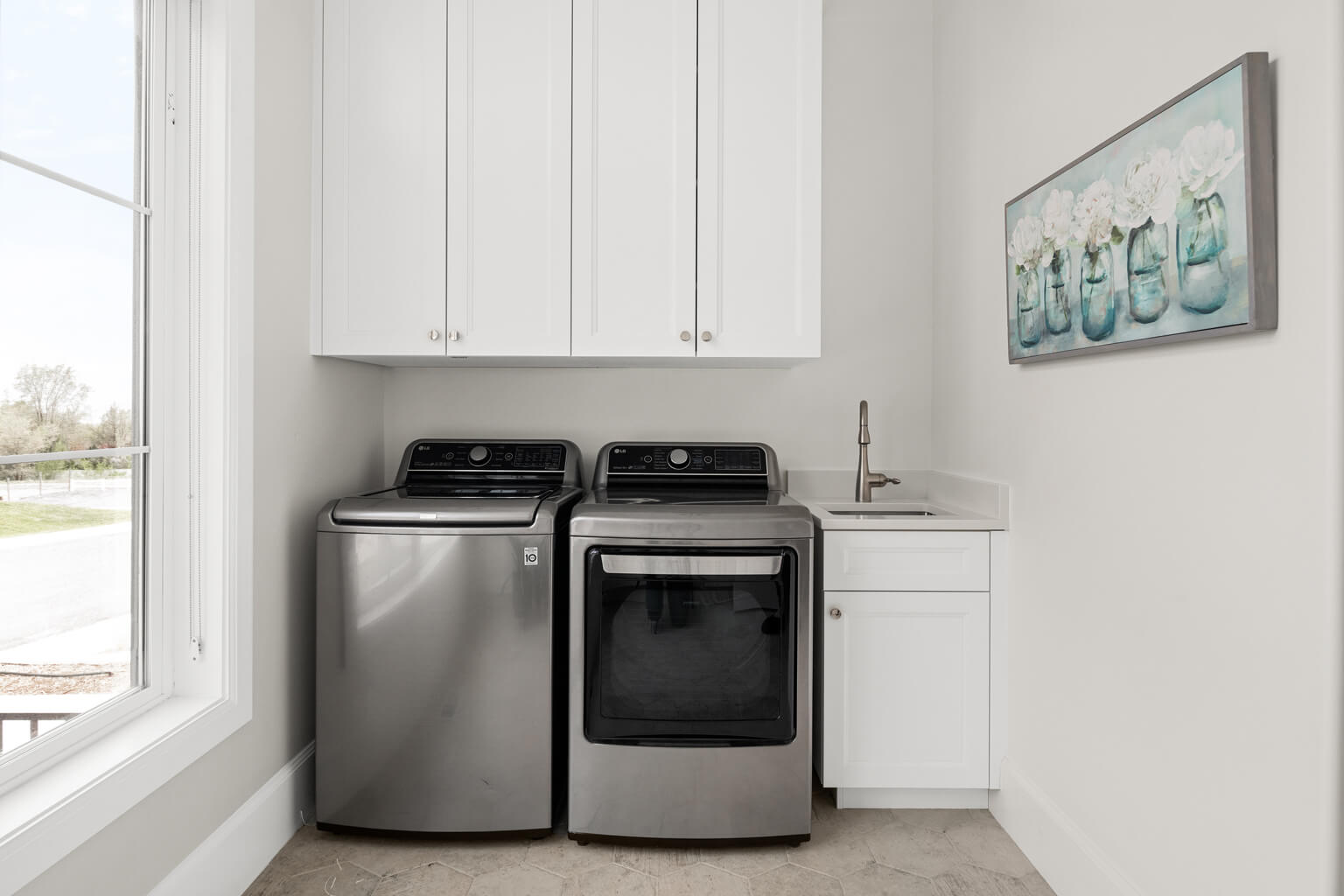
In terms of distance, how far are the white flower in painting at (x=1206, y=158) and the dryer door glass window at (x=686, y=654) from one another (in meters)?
1.12

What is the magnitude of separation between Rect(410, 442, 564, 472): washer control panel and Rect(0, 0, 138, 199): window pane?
3.59 ft

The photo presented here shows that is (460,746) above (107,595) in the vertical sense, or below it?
below

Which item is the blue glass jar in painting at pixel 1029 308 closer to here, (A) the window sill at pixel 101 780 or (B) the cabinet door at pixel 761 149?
(B) the cabinet door at pixel 761 149

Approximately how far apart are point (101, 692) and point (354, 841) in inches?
30.5

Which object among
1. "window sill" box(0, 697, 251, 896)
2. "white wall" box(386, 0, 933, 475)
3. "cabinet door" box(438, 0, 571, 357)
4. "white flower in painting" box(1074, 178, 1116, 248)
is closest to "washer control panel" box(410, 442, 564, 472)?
"white wall" box(386, 0, 933, 475)

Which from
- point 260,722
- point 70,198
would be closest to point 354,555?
point 260,722

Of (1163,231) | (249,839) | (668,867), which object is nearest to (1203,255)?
(1163,231)

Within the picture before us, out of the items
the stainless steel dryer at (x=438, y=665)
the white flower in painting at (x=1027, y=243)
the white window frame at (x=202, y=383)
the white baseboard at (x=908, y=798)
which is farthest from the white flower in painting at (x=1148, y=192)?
the white window frame at (x=202, y=383)

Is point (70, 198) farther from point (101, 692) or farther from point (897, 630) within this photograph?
point (897, 630)

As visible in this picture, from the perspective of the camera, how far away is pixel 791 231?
7.00 feet

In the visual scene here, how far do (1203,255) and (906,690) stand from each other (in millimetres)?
1294

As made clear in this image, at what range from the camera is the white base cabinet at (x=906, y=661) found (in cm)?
206

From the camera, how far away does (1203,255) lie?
126 cm

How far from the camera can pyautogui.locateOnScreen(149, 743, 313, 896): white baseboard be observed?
61.9 inches
